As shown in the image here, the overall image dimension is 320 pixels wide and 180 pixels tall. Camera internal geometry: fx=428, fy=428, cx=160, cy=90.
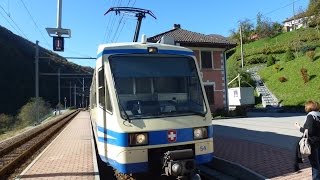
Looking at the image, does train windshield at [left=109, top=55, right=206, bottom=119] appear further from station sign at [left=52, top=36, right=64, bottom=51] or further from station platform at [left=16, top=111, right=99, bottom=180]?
station sign at [left=52, top=36, right=64, bottom=51]

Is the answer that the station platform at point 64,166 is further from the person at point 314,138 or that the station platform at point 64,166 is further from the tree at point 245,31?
the tree at point 245,31

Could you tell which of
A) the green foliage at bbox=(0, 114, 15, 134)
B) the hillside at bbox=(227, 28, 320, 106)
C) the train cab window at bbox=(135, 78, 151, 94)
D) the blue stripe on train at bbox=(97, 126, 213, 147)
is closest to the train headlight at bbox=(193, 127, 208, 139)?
the blue stripe on train at bbox=(97, 126, 213, 147)

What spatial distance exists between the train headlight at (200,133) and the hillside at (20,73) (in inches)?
3807

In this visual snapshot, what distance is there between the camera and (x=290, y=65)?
40.3m

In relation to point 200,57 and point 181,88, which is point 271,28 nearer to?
point 200,57

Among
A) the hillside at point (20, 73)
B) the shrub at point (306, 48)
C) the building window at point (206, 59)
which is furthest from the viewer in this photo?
the hillside at point (20, 73)

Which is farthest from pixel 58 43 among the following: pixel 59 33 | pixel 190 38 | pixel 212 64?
pixel 212 64

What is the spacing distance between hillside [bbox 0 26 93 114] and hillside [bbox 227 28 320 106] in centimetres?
6077

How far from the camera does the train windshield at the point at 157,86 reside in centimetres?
877

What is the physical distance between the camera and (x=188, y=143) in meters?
8.52

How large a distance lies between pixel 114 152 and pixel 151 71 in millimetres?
1911

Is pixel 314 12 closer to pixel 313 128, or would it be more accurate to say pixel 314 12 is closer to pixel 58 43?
pixel 58 43

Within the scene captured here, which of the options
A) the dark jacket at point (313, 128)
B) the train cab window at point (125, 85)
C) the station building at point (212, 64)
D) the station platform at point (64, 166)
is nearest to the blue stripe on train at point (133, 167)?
the train cab window at point (125, 85)

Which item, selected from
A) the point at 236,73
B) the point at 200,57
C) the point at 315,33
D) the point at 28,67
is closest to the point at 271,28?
the point at 315,33
